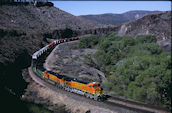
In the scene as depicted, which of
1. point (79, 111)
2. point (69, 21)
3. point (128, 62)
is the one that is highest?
point (69, 21)

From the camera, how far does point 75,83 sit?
82.0 ft

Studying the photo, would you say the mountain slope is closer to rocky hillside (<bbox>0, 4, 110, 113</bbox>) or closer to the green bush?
rocky hillside (<bbox>0, 4, 110, 113</bbox>)

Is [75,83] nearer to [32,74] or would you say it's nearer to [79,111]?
[79,111]

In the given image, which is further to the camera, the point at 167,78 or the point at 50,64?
the point at 50,64

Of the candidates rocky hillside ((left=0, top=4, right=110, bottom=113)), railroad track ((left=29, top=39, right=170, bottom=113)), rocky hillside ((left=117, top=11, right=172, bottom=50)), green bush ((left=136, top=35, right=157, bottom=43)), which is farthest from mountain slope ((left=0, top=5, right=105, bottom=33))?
railroad track ((left=29, top=39, right=170, bottom=113))

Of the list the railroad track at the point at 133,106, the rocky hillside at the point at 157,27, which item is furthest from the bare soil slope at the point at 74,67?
the rocky hillside at the point at 157,27

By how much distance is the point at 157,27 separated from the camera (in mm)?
66938

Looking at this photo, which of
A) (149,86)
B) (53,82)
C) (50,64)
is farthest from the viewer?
(50,64)

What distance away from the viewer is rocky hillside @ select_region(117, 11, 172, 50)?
57494 millimetres

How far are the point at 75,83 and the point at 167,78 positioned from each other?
16.8m

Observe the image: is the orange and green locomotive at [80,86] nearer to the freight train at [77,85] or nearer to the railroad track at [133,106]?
the freight train at [77,85]

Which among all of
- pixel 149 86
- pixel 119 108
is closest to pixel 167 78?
pixel 149 86

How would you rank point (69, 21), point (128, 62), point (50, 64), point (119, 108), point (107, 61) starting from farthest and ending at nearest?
point (69, 21) → point (107, 61) → point (50, 64) → point (128, 62) → point (119, 108)

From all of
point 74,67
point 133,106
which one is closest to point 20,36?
point 74,67
